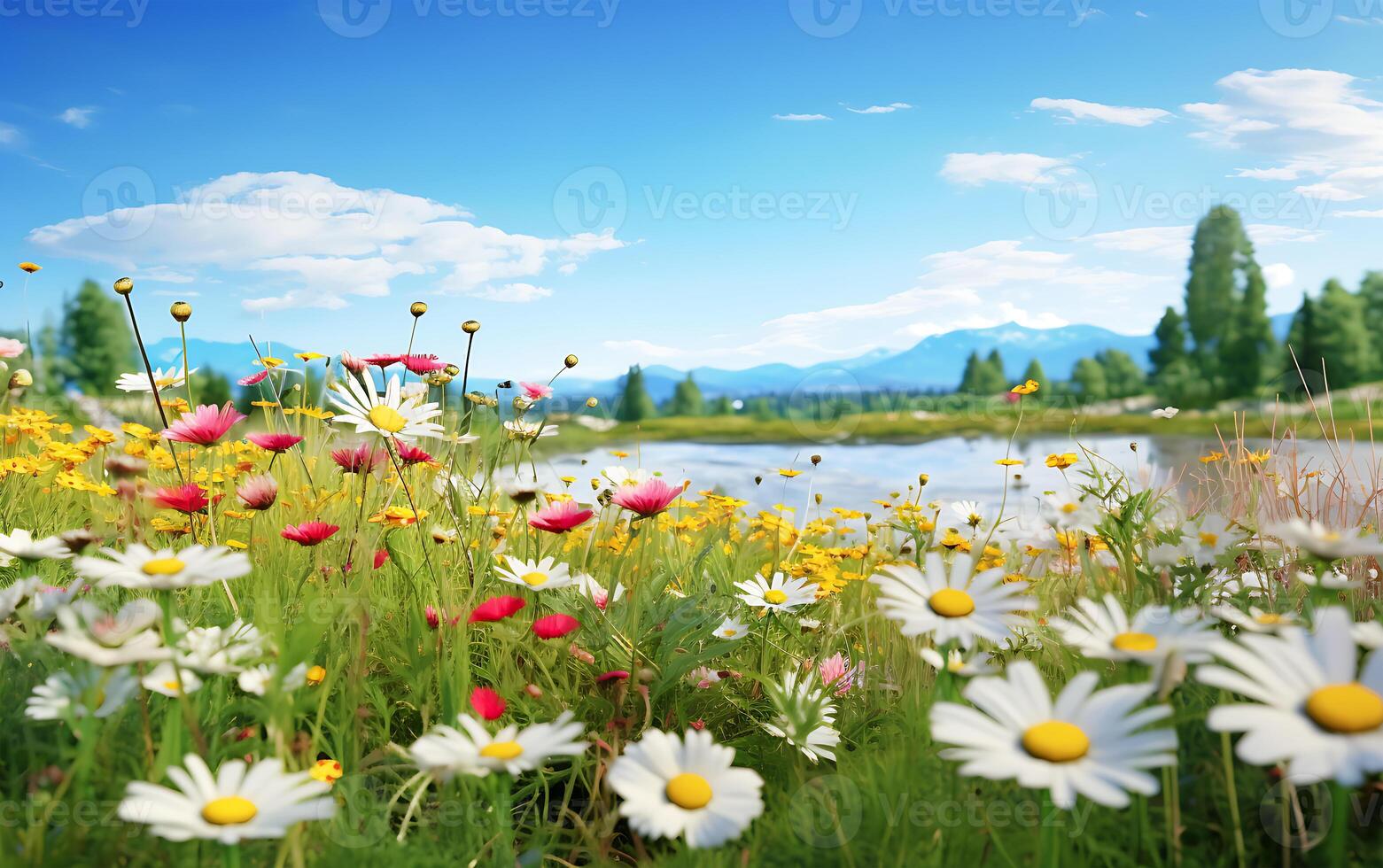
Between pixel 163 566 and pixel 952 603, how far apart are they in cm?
127

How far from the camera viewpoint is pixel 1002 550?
155 inches

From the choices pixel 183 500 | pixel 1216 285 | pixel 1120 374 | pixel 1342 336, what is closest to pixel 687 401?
pixel 1120 374

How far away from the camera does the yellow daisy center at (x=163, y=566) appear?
1.41 m

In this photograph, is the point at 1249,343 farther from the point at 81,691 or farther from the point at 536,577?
the point at 81,691

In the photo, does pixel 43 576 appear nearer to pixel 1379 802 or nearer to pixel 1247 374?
pixel 1379 802

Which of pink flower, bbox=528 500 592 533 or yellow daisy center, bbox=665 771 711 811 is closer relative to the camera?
yellow daisy center, bbox=665 771 711 811

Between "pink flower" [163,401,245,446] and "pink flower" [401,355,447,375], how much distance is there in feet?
2.19

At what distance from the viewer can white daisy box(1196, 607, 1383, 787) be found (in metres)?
0.98

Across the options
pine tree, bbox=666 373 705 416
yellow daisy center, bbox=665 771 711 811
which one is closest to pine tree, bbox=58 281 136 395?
pine tree, bbox=666 373 705 416

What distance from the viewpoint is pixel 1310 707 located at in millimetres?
1063

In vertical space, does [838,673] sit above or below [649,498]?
below

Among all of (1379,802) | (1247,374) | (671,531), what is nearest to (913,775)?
(1379,802)

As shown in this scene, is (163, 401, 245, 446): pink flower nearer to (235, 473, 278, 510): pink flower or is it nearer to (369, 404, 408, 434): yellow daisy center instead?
(235, 473, 278, 510): pink flower

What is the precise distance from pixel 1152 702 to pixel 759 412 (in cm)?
2530
